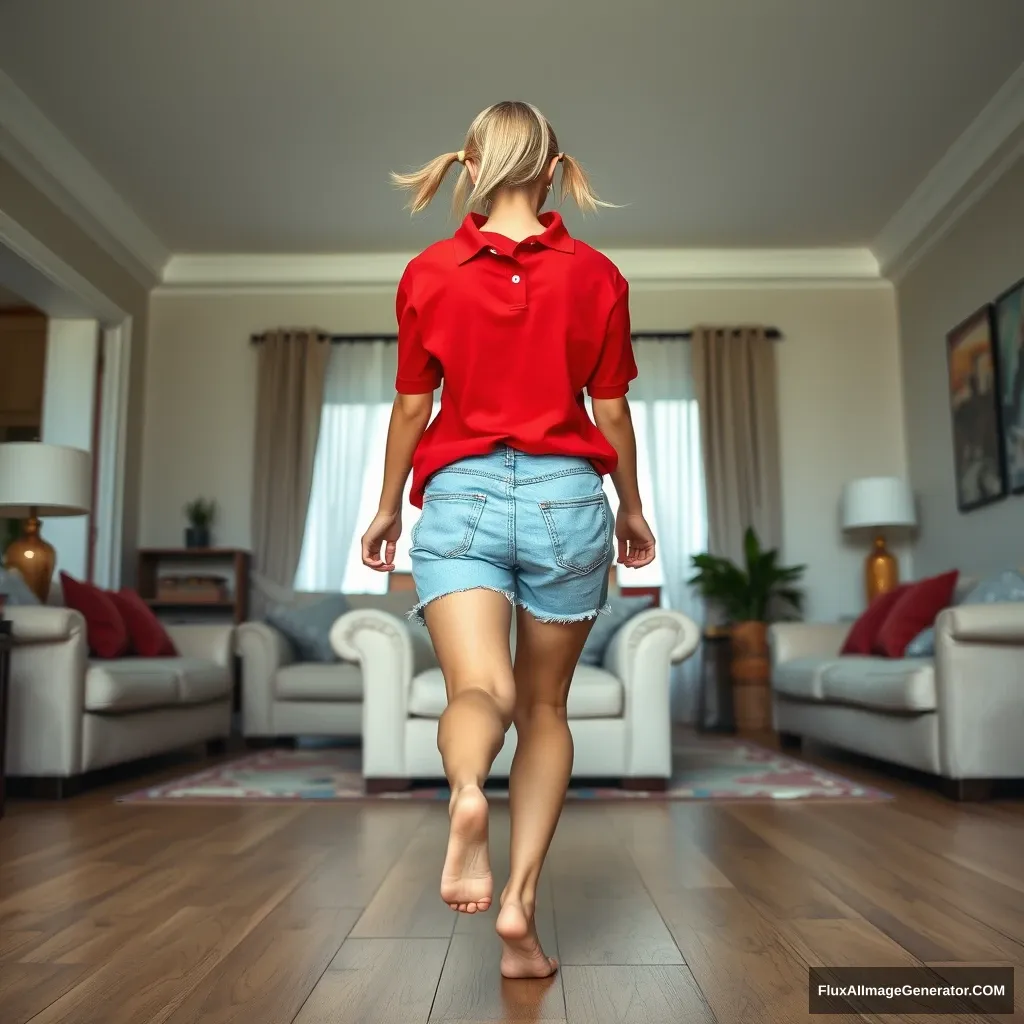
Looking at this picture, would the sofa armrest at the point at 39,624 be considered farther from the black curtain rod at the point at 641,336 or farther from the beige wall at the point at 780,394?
the black curtain rod at the point at 641,336

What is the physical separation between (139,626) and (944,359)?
15.0 ft

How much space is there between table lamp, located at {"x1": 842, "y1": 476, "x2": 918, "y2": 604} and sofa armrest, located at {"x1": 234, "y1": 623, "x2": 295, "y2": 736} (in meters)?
3.43

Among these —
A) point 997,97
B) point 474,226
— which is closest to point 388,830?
point 474,226

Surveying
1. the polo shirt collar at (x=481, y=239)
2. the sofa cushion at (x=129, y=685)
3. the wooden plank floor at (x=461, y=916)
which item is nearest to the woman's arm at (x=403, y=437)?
the polo shirt collar at (x=481, y=239)

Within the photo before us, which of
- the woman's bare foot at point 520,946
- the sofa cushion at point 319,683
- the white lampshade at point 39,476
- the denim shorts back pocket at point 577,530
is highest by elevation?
the white lampshade at point 39,476

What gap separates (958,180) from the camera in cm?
537

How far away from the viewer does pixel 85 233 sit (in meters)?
5.75

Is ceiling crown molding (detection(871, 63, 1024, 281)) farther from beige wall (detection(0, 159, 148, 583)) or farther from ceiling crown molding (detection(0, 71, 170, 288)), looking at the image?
beige wall (detection(0, 159, 148, 583))

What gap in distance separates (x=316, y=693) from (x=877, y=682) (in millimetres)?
2571

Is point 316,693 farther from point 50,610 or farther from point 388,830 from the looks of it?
point 388,830

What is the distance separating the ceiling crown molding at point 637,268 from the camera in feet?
22.3

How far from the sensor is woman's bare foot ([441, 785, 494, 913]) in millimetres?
1138

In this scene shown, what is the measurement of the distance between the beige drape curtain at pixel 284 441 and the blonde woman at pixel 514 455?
5.22 meters

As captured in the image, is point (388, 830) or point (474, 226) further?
point (388, 830)
